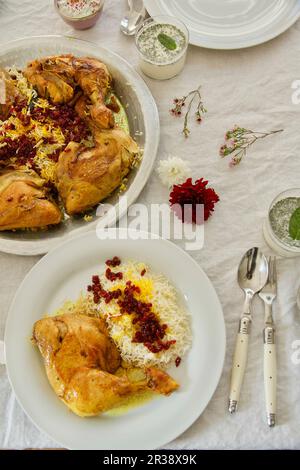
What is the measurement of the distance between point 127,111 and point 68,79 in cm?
22

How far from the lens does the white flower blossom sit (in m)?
1.62

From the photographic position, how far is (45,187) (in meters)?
1.58

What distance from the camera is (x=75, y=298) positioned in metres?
1.50

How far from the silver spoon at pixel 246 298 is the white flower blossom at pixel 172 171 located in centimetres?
33

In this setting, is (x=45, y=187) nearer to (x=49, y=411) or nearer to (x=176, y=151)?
(x=176, y=151)

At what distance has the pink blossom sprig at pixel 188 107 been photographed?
1753mm

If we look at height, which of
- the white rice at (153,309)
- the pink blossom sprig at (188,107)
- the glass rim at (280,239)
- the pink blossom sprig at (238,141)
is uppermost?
the pink blossom sprig at (188,107)

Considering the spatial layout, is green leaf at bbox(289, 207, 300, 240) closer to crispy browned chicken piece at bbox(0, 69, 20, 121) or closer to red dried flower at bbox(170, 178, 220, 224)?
red dried flower at bbox(170, 178, 220, 224)

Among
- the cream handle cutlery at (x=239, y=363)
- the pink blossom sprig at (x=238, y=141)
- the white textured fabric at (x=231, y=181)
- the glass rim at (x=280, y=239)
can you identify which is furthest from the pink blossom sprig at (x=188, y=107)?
the cream handle cutlery at (x=239, y=363)

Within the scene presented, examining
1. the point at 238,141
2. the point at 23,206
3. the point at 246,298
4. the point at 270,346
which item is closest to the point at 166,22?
the point at 238,141

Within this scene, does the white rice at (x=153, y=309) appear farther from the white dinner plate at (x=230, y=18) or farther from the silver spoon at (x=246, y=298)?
the white dinner plate at (x=230, y=18)

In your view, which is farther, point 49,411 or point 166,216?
point 166,216

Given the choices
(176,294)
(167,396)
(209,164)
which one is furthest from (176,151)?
(167,396)
